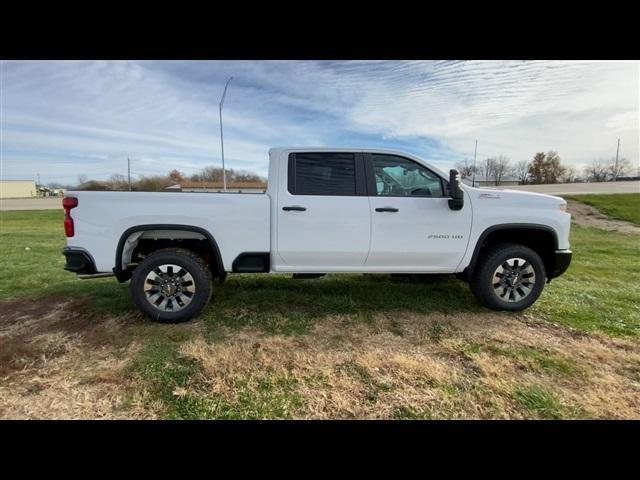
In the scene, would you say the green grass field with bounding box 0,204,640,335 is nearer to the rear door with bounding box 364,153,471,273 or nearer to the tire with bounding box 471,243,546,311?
the tire with bounding box 471,243,546,311

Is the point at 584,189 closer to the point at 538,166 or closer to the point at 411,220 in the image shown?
the point at 538,166

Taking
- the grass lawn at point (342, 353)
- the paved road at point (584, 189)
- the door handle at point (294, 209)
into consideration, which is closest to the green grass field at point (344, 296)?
the grass lawn at point (342, 353)

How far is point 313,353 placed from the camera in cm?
303

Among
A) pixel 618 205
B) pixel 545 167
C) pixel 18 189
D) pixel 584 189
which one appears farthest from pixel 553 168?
pixel 18 189

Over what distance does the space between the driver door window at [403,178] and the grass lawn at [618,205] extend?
14.4 meters

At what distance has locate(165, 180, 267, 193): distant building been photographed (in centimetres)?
387

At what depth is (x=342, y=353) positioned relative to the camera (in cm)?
303

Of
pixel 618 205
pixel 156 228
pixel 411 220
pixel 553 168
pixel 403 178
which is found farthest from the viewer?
pixel 553 168

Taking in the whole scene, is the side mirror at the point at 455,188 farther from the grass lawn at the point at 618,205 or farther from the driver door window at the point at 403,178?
the grass lawn at the point at 618,205

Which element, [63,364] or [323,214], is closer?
[63,364]

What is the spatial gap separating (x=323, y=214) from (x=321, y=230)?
18cm

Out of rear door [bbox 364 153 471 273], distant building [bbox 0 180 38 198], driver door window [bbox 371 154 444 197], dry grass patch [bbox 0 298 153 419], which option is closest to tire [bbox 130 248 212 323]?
dry grass patch [bbox 0 298 153 419]
